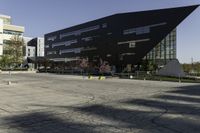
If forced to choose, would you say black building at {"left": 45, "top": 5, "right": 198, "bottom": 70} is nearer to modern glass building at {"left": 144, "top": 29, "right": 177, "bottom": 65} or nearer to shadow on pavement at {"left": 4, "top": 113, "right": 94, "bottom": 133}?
modern glass building at {"left": 144, "top": 29, "right": 177, "bottom": 65}

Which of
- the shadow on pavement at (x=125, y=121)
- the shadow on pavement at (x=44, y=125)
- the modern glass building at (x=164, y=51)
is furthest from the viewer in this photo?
the modern glass building at (x=164, y=51)

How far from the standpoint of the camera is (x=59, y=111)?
39.5 feet

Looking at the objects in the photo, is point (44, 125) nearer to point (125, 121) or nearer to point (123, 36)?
point (125, 121)

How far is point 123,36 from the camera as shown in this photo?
8131 centimetres

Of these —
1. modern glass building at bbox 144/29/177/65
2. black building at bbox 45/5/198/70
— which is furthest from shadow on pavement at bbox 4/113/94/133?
modern glass building at bbox 144/29/177/65

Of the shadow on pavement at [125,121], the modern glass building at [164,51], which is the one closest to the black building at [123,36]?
the modern glass building at [164,51]

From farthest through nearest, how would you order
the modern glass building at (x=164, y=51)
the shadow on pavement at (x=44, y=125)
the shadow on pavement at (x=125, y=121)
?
the modern glass building at (x=164, y=51)
the shadow on pavement at (x=125, y=121)
the shadow on pavement at (x=44, y=125)

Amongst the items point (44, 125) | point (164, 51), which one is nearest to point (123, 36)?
point (164, 51)

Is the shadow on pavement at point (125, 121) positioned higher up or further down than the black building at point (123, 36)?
further down

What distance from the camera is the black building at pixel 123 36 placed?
225 feet

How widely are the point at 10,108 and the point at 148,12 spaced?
64.6 meters

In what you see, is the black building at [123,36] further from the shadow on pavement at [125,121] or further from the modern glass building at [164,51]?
the shadow on pavement at [125,121]

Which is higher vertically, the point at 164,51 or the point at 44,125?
the point at 164,51

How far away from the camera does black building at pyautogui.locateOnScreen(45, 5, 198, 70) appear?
6856 cm
